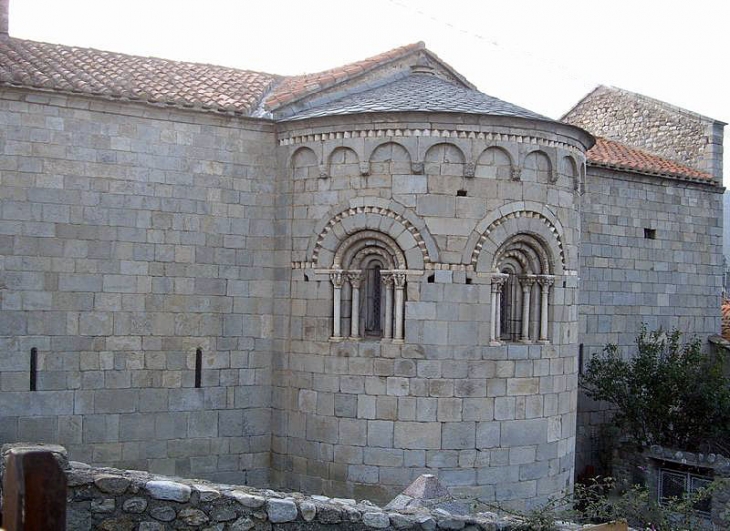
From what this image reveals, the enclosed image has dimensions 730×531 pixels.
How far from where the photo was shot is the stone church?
962 centimetres

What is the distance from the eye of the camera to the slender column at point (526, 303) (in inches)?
416

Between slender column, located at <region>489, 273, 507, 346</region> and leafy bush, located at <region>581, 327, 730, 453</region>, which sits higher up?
slender column, located at <region>489, 273, 507, 346</region>

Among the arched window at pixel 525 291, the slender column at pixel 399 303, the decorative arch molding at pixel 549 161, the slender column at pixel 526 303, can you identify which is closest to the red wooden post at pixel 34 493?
the slender column at pixel 399 303

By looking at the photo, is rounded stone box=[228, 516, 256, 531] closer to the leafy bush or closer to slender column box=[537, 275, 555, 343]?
slender column box=[537, 275, 555, 343]

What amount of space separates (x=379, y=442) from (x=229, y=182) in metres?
3.97

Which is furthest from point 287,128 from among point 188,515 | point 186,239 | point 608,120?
point 608,120

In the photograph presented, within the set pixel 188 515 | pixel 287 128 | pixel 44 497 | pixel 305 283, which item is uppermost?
pixel 287 128

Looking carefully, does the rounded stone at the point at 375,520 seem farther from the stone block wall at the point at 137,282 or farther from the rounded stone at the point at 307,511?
the stone block wall at the point at 137,282

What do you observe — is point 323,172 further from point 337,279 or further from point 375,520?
point 375,520

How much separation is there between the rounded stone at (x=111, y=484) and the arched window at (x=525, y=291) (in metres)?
5.93

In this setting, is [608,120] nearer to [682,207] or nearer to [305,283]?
[682,207]

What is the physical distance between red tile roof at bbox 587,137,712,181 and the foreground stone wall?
17 cm

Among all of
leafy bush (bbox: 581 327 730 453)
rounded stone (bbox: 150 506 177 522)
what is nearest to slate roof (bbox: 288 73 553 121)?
leafy bush (bbox: 581 327 730 453)

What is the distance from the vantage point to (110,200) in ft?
32.6
